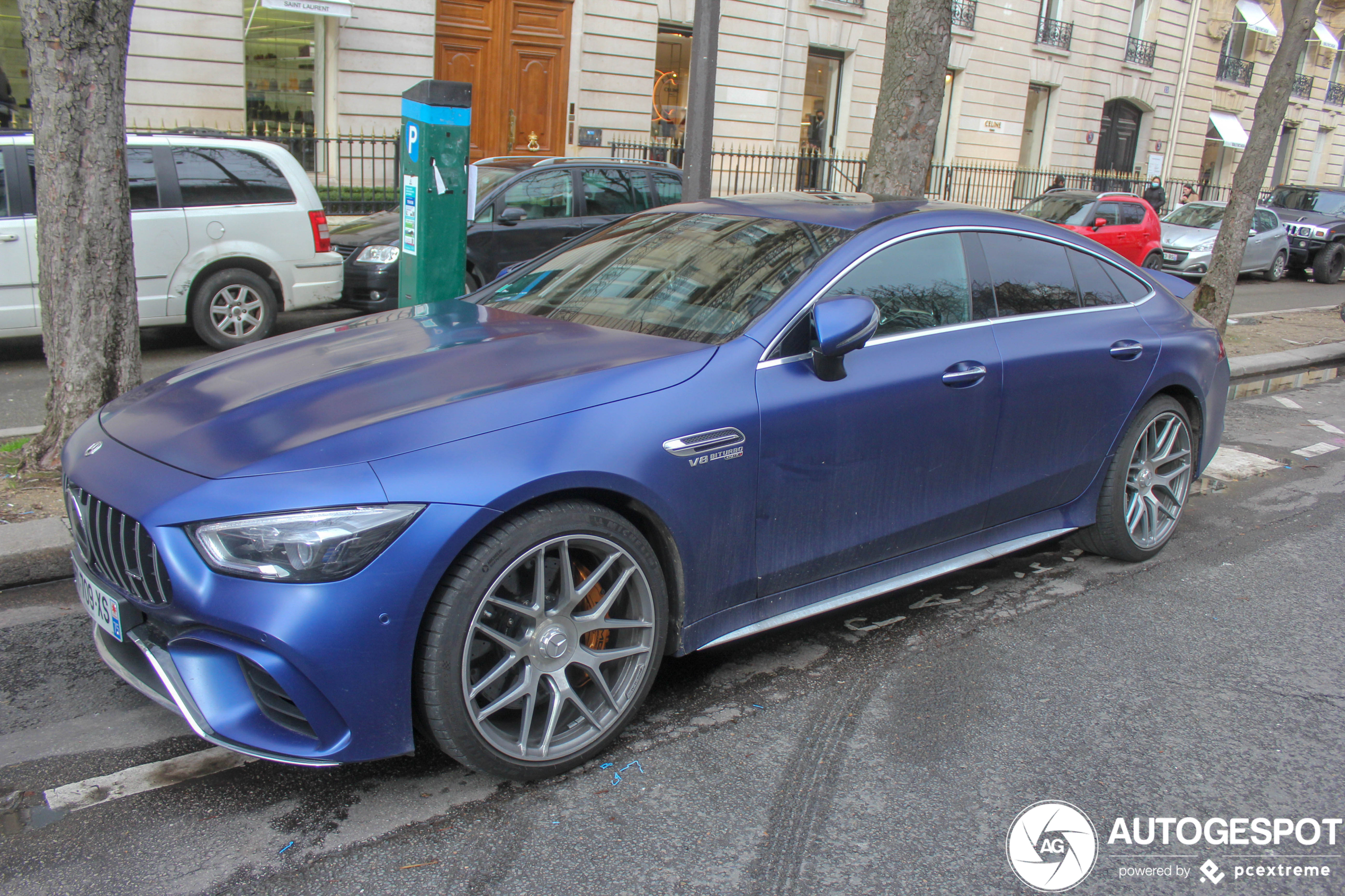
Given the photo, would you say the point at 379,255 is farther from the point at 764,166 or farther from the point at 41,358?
the point at 764,166

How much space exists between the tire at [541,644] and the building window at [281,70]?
14.9 metres

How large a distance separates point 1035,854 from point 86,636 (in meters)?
3.19

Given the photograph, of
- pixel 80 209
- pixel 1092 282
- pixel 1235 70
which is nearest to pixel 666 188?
pixel 80 209

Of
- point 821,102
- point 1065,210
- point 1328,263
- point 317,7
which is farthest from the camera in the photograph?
point 821,102

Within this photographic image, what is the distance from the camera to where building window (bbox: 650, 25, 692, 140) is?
20.6 m

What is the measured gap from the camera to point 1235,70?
3566cm

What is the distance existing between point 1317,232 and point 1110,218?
796cm

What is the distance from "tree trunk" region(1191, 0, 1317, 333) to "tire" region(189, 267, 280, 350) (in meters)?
9.20

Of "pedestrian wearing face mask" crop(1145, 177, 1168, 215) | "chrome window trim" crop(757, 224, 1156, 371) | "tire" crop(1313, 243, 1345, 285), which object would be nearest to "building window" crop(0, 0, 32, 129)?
"chrome window trim" crop(757, 224, 1156, 371)

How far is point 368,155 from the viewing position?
648 inches

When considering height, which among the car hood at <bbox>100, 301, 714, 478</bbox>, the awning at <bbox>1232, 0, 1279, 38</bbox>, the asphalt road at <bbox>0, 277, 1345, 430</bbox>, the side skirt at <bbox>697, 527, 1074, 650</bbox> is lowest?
the asphalt road at <bbox>0, 277, 1345, 430</bbox>

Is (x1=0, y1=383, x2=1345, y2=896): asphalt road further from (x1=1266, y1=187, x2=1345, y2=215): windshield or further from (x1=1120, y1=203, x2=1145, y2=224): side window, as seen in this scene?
(x1=1266, y1=187, x2=1345, y2=215): windshield

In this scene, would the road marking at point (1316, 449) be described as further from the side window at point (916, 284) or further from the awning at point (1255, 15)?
the awning at point (1255, 15)

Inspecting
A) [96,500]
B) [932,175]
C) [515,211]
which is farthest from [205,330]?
[932,175]
